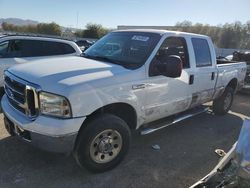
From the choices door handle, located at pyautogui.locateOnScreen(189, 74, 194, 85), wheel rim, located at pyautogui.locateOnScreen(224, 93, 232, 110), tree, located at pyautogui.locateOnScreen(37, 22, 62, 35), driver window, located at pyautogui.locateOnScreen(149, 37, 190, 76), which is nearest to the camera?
driver window, located at pyautogui.locateOnScreen(149, 37, 190, 76)

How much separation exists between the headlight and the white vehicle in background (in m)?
4.46

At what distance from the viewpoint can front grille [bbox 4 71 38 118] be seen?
330cm

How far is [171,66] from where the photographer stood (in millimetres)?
3994

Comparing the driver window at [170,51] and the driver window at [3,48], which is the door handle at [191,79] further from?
the driver window at [3,48]

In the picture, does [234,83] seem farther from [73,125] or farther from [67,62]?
[73,125]

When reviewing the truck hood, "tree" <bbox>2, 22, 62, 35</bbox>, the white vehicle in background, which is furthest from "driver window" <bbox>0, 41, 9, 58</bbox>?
"tree" <bbox>2, 22, 62, 35</bbox>

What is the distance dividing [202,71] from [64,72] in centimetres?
290

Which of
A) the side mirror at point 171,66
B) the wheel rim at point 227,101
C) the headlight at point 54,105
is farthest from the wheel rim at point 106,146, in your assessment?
the wheel rim at point 227,101

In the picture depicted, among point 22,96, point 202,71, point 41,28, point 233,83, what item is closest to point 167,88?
point 202,71

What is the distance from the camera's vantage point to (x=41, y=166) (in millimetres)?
3908

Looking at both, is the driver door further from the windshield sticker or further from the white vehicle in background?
the white vehicle in background

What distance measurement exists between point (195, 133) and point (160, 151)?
1.31 metres

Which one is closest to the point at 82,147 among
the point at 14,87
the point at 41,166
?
the point at 41,166

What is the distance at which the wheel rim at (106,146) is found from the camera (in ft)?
11.8
